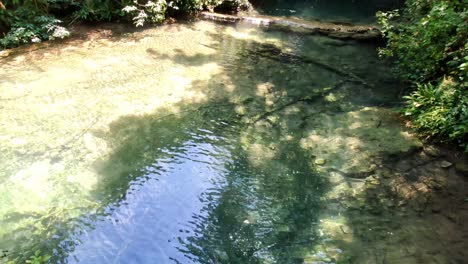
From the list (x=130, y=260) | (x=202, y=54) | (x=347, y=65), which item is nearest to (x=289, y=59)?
(x=347, y=65)

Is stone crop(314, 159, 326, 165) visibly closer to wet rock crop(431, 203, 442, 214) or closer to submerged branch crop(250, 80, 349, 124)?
submerged branch crop(250, 80, 349, 124)

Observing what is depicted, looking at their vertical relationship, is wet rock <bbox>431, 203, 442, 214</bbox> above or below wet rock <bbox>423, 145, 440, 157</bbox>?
below

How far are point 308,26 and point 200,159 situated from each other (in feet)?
23.4

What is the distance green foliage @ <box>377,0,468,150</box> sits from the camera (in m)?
5.85

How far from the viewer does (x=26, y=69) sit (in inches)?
310

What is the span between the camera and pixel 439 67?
22.7ft

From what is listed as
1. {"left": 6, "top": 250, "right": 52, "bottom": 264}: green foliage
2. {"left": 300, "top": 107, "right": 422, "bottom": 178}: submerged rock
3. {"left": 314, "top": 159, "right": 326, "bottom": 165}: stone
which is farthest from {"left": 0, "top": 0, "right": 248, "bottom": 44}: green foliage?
{"left": 314, "top": 159, "right": 326, "bottom": 165}: stone

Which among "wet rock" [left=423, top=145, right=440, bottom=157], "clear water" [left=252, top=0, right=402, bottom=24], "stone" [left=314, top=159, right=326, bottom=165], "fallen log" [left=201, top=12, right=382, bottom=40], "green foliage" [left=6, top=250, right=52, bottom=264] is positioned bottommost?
"green foliage" [left=6, top=250, right=52, bottom=264]

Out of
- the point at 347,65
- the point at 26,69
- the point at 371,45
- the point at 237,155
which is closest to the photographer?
the point at 237,155

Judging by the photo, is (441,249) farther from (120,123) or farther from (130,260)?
(120,123)

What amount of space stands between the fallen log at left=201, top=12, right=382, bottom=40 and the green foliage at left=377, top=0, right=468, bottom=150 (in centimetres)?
272

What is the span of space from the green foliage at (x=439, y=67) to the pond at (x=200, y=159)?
45cm

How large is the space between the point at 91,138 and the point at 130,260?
2.55 meters

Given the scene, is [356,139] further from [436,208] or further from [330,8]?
[330,8]
